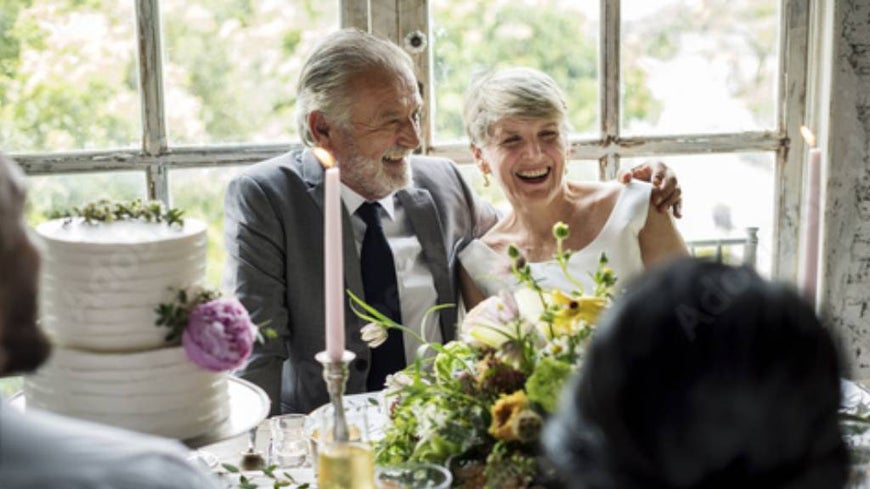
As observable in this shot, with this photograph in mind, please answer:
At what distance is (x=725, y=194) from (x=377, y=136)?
3.14ft

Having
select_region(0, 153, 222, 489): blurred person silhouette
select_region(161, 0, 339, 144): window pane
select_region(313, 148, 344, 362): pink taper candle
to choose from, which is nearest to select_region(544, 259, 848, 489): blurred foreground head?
select_region(0, 153, 222, 489): blurred person silhouette

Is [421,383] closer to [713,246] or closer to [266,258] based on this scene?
[266,258]

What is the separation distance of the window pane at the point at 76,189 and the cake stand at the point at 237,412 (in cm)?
115

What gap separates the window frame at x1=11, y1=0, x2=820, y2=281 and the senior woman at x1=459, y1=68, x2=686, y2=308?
21 centimetres

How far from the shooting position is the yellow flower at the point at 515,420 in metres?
1.32

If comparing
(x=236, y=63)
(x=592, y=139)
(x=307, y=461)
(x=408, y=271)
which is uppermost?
(x=236, y=63)

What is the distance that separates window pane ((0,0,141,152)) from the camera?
2504 millimetres

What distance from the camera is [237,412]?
1466mm

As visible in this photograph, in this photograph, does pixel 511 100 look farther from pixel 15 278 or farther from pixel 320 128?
pixel 15 278

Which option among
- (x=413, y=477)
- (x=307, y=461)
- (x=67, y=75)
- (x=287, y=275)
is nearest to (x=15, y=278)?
(x=413, y=477)

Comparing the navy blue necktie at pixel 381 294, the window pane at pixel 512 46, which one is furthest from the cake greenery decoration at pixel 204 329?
the window pane at pixel 512 46

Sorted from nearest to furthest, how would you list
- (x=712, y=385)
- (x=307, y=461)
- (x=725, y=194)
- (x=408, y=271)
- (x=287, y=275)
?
(x=712, y=385)
(x=307, y=461)
(x=287, y=275)
(x=408, y=271)
(x=725, y=194)

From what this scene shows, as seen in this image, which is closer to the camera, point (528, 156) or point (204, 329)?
point (204, 329)

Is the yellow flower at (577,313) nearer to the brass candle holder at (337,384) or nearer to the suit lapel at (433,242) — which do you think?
the brass candle holder at (337,384)
